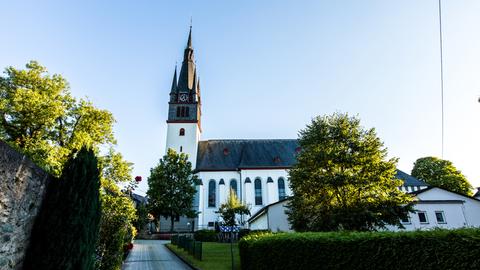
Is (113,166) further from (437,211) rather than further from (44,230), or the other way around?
(437,211)

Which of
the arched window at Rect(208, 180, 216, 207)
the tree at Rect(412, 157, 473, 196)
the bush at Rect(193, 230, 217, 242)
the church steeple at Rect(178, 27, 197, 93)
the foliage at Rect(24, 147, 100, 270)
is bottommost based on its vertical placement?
the bush at Rect(193, 230, 217, 242)

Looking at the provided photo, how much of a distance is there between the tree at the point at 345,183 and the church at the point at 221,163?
61.8 ft

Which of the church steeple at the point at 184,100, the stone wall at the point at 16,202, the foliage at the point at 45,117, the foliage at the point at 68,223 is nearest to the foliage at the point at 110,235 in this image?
the foliage at the point at 68,223

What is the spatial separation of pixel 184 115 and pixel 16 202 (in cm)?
4183

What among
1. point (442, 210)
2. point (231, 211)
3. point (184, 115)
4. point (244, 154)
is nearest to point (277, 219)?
point (231, 211)

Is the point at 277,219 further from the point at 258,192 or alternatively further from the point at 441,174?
the point at 441,174

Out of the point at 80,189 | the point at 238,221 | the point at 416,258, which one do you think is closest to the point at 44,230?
the point at 80,189

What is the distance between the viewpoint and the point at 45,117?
51.7 ft

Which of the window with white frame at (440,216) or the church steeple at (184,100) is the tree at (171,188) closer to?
the church steeple at (184,100)

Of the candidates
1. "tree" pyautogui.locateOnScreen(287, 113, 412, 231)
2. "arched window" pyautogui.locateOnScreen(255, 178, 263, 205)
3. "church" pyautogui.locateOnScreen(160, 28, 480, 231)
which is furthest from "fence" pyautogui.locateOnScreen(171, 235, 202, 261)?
"arched window" pyautogui.locateOnScreen(255, 178, 263, 205)

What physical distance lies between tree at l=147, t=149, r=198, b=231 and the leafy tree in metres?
16.2

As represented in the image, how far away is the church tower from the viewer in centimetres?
4331

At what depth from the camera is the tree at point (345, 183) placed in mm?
15086

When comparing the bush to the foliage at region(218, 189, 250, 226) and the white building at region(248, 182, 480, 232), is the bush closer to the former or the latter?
the foliage at region(218, 189, 250, 226)
